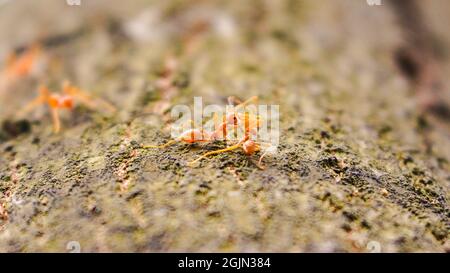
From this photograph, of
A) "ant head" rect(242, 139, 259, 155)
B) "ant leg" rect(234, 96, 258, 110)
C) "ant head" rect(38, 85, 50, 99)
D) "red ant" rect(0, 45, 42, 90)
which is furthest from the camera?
"red ant" rect(0, 45, 42, 90)

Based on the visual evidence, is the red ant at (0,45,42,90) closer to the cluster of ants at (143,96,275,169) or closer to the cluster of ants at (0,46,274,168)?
the cluster of ants at (0,46,274,168)

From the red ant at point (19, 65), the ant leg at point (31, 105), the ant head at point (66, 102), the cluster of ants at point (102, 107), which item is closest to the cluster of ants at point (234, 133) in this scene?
the cluster of ants at point (102, 107)

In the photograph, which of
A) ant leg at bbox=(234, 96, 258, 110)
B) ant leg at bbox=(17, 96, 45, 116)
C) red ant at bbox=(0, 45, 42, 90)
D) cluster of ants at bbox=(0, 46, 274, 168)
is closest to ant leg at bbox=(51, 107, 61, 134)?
cluster of ants at bbox=(0, 46, 274, 168)

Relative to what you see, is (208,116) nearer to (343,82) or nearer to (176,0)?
(343,82)

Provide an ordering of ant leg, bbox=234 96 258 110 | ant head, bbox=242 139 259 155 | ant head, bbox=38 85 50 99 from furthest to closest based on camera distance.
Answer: ant head, bbox=38 85 50 99
ant leg, bbox=234 96 258 110
ant head, bbox=242 139 259 155

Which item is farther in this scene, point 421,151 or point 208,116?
point 421,151

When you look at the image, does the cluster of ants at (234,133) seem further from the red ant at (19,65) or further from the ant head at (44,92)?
the red ant at (19,65)
